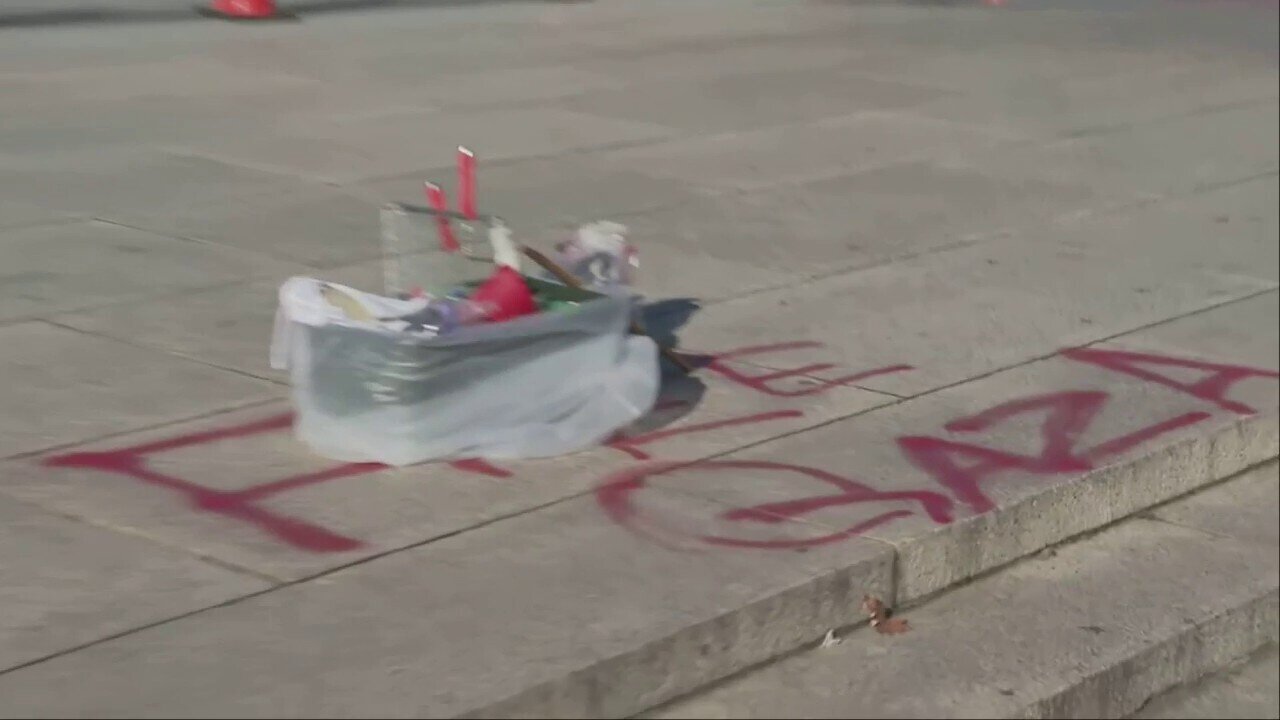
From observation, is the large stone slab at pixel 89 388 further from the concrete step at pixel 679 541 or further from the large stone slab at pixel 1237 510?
the large stone slab at pixel 1237 510

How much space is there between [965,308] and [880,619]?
2.30 meters

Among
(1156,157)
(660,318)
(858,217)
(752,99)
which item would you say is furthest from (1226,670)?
(752,99)

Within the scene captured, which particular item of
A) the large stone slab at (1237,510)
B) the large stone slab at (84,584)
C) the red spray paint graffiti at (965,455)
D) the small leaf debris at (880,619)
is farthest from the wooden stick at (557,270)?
the large stone slab at (1237,510)

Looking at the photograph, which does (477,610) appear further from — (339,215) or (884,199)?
(884,199)

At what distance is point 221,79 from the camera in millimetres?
10250

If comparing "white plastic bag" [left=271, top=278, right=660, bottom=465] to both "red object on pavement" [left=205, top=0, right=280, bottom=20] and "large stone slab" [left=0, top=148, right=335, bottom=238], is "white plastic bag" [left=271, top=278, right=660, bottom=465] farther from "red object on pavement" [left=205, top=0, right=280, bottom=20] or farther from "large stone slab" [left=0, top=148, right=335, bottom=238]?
"red object on pavement" [left=205, top=0, right=280, bottom=20]

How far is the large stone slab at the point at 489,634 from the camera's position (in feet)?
11.3

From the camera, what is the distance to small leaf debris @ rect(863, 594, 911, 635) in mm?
4219

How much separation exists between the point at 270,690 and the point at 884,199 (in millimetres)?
4895

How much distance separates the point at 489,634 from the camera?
3727mm

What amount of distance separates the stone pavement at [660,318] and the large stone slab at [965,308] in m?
0.02

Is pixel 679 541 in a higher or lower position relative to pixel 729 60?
lower

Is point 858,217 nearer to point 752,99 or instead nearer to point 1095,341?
point 1095,341

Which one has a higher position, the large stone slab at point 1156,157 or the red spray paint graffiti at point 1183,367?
the large stone slab at point 1156,157
